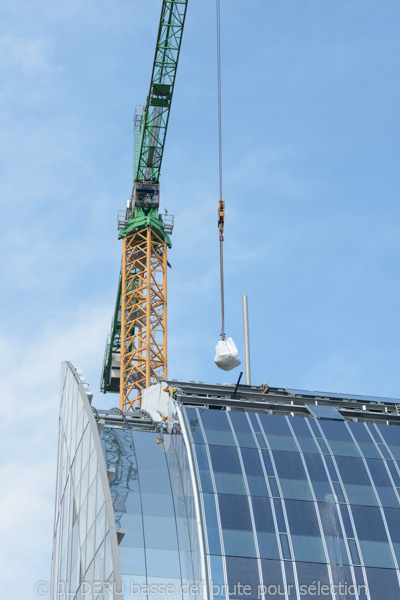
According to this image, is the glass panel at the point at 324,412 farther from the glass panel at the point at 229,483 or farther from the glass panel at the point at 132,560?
the glass panel at the point at 132,560

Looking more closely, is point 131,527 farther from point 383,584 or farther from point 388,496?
point 388,496

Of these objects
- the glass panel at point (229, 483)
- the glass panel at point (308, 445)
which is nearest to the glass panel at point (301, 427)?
the glass panel at point (308, 445)

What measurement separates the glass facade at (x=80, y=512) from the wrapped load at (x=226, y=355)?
798 centimetres

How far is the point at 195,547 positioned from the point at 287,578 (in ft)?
16.0

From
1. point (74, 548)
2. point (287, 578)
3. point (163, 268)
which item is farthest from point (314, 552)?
point (163, 268)

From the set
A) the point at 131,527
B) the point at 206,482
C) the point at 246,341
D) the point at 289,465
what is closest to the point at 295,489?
the point at 289,465

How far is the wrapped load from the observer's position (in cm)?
5866

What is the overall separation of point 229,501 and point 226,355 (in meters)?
8.43

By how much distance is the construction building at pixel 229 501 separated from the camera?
51844 mm

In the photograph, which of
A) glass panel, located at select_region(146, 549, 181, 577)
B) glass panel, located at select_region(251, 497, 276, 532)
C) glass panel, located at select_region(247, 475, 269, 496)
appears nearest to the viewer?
glass panel, located at select_region(146, 549, 181, 577)

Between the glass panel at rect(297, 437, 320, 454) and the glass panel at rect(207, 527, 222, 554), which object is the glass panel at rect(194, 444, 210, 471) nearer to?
the glass panel at rect(207, 527, 222, 554)

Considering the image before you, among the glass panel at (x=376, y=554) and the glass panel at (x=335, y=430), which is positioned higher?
the glass panel at (x=335, y=430)

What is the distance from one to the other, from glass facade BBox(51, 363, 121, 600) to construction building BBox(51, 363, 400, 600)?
4.4 inches

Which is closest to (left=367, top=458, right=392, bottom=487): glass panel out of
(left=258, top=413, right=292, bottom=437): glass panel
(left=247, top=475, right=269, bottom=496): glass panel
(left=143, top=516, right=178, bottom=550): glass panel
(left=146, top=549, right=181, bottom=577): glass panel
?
(left=258, top=413, right=292, bottom=437): glass panel
